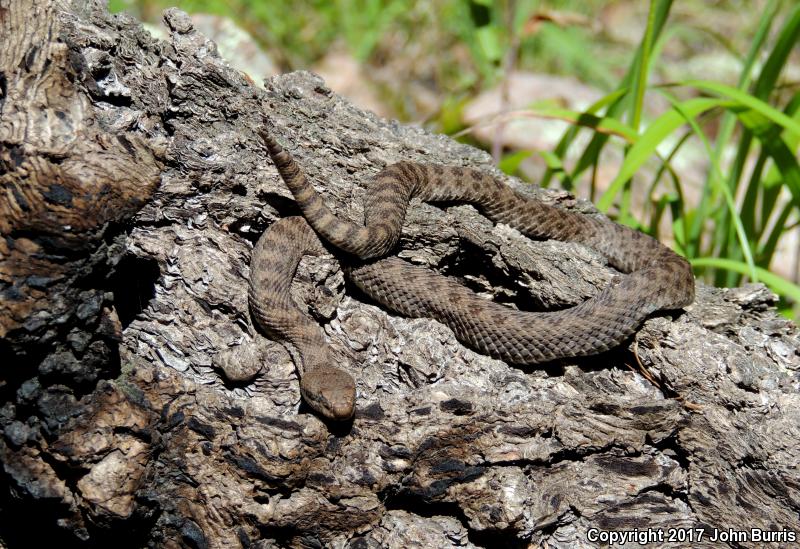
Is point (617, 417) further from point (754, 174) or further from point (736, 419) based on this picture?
point (754, 174)

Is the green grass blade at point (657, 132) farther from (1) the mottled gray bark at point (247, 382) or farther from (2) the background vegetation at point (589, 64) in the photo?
(1) the mottled gray bark at point (247, 382)

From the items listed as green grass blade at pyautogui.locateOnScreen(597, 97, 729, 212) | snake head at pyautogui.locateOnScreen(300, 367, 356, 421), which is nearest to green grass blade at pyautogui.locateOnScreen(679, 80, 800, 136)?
green grass blade at pyautogui.locateOnScreen(597, 97, 729, 212)

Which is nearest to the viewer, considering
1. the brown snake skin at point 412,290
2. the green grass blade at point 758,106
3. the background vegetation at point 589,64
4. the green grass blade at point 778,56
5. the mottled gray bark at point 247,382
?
the mottled gray bark at point 247,382

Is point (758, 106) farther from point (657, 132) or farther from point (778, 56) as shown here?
point (778, 56)

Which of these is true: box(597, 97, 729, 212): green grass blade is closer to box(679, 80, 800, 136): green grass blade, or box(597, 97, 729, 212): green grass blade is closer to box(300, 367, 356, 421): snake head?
box(679, 80, 800, 136): green grass blade

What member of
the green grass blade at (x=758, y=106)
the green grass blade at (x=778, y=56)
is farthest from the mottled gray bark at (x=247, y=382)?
the green grass blade at (x=778, y=56)

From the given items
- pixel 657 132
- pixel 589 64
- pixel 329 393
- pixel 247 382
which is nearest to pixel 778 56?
pixel 657 132
